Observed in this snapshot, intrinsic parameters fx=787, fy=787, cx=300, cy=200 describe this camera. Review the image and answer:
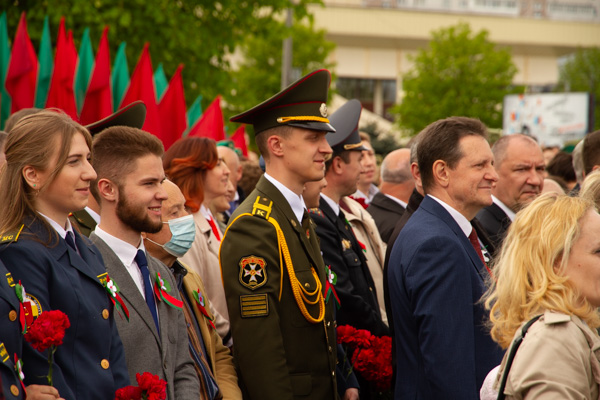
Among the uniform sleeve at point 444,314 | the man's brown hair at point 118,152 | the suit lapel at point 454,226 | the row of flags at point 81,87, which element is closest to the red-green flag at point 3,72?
the row of flags at point 81,87

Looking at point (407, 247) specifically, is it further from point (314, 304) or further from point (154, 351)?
point (154, 351)

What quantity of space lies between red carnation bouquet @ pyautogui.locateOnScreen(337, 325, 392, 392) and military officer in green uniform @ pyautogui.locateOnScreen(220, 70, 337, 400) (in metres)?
0.44

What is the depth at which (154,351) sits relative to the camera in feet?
12.1

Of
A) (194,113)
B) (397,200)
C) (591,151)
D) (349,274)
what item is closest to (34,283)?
(349,274)

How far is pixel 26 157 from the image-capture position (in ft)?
10.8

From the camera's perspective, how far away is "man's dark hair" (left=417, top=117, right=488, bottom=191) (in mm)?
4305

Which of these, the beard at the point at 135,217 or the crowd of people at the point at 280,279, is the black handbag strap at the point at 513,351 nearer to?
the crowd of people at the point at 280,279

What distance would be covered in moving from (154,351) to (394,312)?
127 cm

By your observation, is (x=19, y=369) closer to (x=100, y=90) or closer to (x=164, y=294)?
(x=164, y=294)

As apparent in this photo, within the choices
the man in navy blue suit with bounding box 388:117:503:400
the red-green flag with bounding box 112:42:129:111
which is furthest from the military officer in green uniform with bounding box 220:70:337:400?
the red-green flag with bounding box 112:42:129:111

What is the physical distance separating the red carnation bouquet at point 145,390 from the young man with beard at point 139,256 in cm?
30

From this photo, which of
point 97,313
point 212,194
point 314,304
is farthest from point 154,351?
point 212,194

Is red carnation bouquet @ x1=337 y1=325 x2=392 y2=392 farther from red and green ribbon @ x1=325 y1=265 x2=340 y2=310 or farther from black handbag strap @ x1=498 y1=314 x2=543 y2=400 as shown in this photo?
black handbag strap @ x1=498 y1=314 x2=543 y2=400

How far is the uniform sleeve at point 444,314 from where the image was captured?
3744 mm
